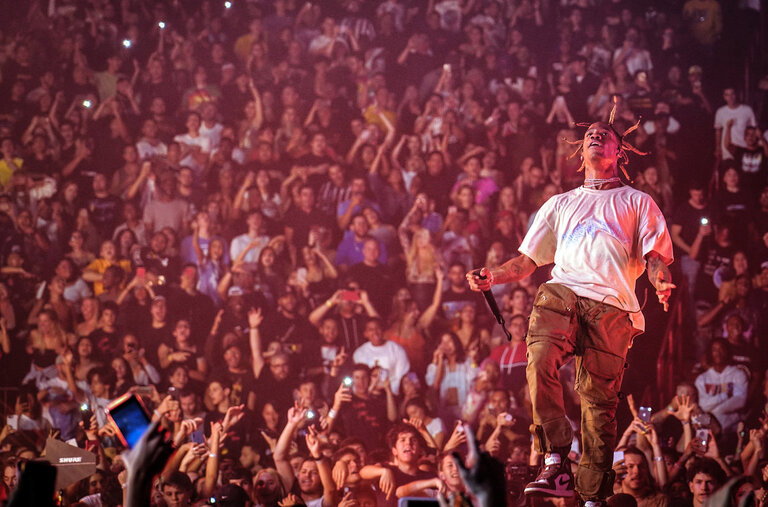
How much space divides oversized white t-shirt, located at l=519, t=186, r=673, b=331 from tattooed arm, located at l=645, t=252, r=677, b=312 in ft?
0.12

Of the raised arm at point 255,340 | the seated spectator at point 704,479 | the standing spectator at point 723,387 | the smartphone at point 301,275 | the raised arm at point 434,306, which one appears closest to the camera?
the seated spectator at point 704,479

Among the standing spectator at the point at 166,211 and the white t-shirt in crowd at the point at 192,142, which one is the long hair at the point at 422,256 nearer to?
the standing spectator at the point at 166,211

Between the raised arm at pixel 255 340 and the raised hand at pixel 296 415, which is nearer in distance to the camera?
the raised hand at pixel 296 415

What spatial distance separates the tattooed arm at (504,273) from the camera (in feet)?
14.3

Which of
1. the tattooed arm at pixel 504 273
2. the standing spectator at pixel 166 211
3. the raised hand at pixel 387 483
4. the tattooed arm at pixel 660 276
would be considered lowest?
the raised hand at pixel 387 483

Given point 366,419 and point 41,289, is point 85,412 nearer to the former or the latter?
point 41,289

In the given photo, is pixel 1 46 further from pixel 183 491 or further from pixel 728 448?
pixel 728 448

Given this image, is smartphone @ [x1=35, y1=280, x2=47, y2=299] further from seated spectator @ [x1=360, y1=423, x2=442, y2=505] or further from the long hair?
seated spectator @ [x1=360, y1=423, x2=442, y2=505]

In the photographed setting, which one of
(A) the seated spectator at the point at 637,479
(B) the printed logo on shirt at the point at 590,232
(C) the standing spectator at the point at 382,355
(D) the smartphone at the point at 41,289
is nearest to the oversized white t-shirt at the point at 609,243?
(B) the printed logo on shirt at the point at 590,232

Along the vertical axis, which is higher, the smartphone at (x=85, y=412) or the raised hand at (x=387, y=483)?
the smartphone at (x=85, y=412)

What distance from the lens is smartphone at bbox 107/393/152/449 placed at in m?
2.85

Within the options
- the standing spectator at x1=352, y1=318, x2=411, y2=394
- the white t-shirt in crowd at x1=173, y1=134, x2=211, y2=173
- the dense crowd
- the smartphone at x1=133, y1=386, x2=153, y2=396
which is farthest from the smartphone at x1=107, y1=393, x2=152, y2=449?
the white t-shirt in crowd at x1=173, y1=134, x2=211, y2=173

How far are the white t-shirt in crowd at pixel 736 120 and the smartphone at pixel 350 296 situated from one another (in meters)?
4.06

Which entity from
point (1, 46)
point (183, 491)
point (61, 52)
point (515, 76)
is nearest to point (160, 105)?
point (61, 52)
